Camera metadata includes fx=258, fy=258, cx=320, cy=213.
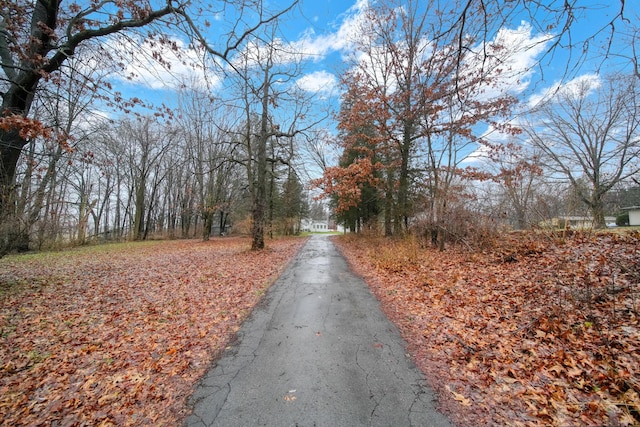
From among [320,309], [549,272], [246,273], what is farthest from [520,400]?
[246,273]

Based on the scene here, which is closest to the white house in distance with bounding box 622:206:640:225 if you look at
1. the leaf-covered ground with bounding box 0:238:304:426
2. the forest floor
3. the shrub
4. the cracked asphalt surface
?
the shrub

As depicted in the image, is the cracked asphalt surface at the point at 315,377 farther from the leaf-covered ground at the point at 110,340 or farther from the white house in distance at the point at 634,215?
the white house in distance at the point at 634,215

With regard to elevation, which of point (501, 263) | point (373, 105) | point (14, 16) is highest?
point (373, 105)

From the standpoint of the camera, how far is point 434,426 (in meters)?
2.26

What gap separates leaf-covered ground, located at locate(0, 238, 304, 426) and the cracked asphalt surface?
37cm

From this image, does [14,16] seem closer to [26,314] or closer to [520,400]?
[26,314]

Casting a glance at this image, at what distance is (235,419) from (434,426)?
5.84ft

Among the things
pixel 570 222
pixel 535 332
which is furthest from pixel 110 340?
pixel 570 222

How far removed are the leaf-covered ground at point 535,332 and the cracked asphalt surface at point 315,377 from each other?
→ 1.12 ft

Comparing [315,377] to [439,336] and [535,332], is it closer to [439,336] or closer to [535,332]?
[439,336]

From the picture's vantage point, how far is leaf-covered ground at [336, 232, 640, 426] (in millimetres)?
2357

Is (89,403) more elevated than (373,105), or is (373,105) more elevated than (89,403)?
(373,105)

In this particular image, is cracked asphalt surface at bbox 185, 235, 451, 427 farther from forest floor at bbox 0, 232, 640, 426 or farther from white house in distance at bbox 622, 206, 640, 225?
white house in distance at bbox 622, 206, 640, 225

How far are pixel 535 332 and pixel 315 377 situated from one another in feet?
9.88
